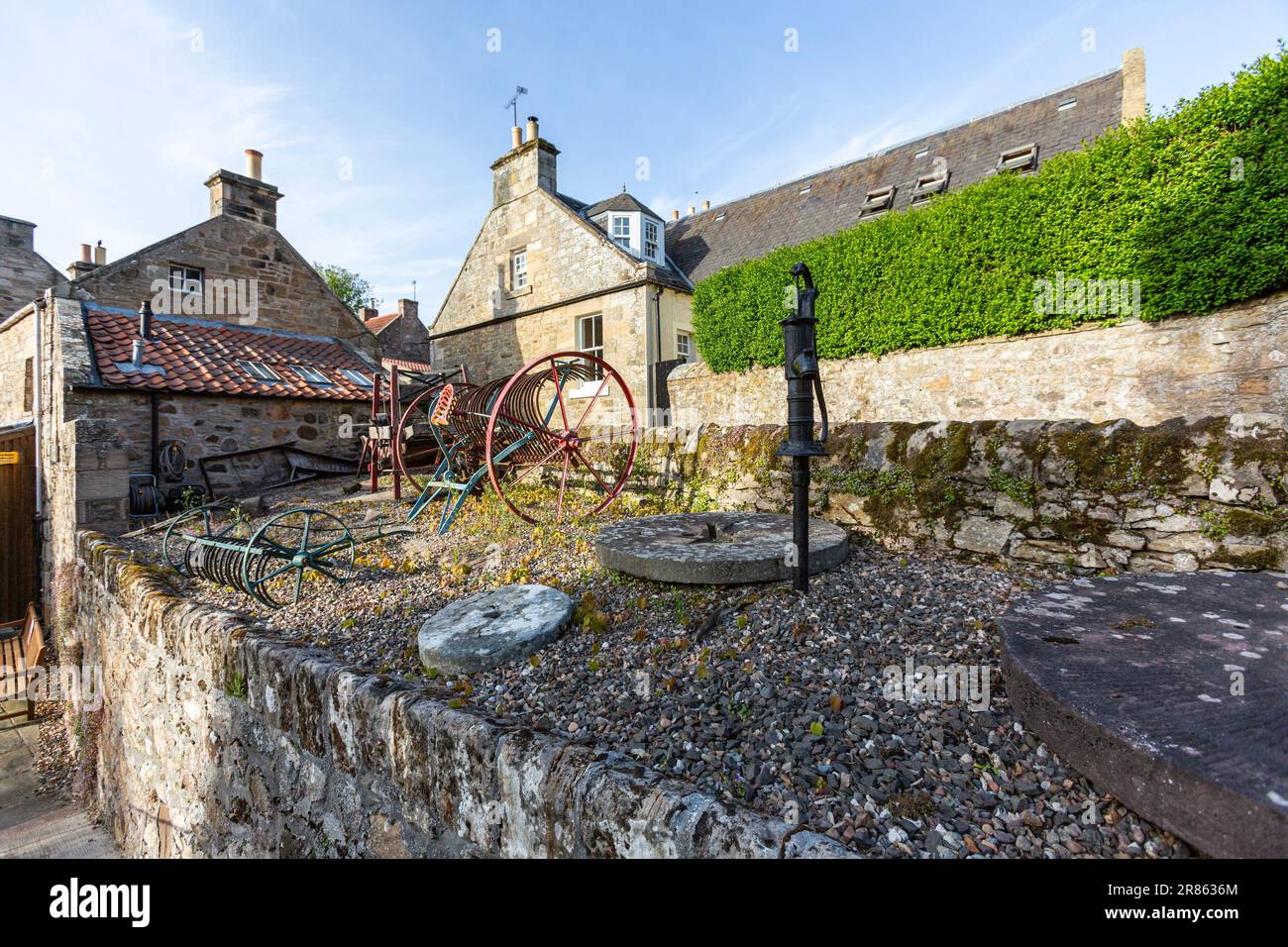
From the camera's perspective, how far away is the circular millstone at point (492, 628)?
261cm

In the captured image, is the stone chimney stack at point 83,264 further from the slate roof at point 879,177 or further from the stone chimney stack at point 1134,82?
the stone chimney stack at point 1134,82

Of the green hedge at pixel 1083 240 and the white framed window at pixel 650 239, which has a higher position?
the white framed window at pixel 650 239

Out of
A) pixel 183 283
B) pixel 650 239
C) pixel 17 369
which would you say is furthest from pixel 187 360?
pixel 650 239

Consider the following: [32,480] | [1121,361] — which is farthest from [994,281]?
[32,480]

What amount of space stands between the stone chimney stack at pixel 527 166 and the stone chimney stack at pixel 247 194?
17.1ft

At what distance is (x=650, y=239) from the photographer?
13.9 meters

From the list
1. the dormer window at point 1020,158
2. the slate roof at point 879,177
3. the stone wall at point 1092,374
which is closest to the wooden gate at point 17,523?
the stone wall at point 1092,374

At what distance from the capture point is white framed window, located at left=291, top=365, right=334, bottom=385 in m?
10.3

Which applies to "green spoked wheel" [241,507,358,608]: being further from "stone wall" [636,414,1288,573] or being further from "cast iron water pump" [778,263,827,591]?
"stone wall" [636,414,1288,573]

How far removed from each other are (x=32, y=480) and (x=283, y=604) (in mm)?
9174

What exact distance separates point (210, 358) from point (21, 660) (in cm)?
501

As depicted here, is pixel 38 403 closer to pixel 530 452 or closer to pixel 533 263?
pixel 530 452
